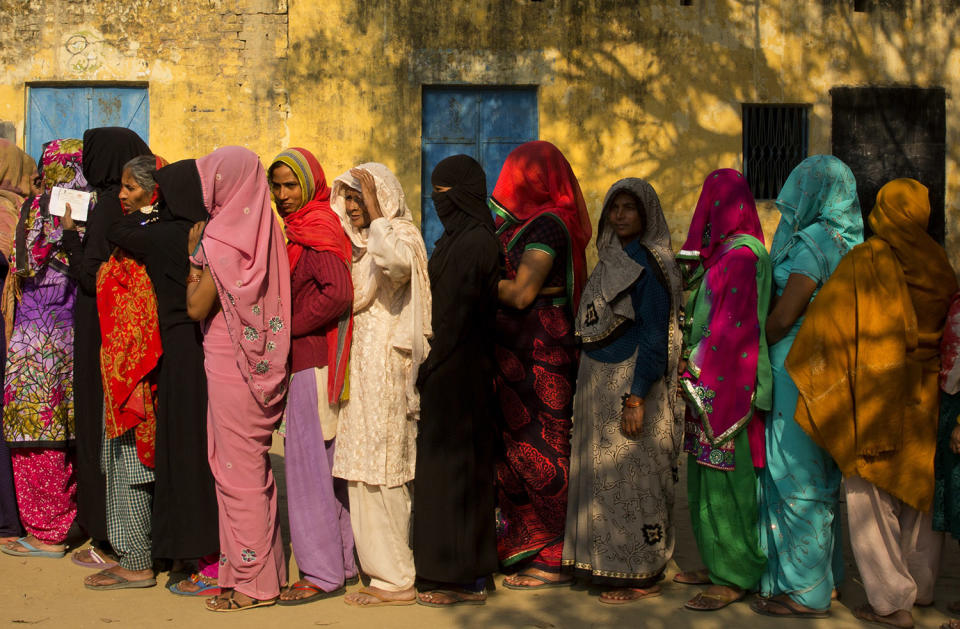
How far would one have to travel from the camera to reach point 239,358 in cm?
400

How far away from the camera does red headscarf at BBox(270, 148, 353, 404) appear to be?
13.5ft

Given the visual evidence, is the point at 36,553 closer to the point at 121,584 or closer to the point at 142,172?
the point at 121,584

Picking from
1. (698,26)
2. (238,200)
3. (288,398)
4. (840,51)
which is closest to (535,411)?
(288,398)

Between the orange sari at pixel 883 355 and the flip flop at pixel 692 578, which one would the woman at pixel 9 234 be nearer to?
the flip flop at pixel 692 578

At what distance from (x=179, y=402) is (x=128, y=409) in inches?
10.3

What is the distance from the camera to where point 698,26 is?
33.9 feet

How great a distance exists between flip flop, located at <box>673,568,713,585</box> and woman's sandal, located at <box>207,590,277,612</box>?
5.88ft

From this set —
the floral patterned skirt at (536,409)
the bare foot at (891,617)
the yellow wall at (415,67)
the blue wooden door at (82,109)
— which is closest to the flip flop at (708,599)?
the bare foot at (891,617)

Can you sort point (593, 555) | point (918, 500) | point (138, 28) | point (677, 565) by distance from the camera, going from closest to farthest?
1. point (918, 500)
2. point (593, 555)
3. point (677, 565)
4. point (138, 28)

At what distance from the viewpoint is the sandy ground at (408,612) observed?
3.84 meters

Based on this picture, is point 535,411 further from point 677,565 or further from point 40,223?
point 40,223

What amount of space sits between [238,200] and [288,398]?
0.87 metres

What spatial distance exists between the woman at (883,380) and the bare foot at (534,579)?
4.09ft

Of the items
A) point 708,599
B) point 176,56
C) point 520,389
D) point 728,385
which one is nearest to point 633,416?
point 728,385
